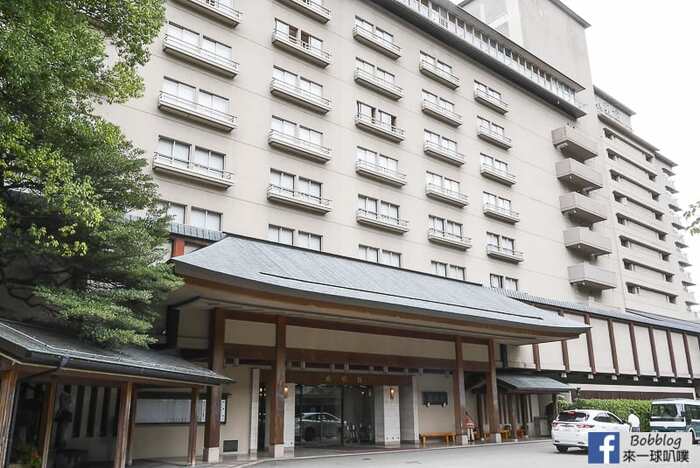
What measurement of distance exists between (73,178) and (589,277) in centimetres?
3464

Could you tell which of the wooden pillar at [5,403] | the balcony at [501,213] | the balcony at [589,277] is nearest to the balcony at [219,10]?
the balcony at [501,213]

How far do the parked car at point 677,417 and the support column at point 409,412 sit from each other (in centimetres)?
1116

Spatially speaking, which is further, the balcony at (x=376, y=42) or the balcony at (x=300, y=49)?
the balcony at (x=376, y=42)

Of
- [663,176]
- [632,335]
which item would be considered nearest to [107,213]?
[632,335]

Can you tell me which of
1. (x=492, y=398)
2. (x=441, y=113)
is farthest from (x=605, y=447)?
(x=441, y=113)

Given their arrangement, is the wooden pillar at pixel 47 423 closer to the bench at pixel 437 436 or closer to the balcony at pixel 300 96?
the bench at pixel 437 436

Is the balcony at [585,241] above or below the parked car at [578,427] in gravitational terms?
above

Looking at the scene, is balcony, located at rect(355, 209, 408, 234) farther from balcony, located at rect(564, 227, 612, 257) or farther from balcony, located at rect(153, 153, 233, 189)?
balcony, located at rect(564, 227, 612, 257)

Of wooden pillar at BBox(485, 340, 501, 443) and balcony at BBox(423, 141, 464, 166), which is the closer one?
wooden pillar at BBox(485, 340, 501, 443)

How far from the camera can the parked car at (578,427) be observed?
19.9 m

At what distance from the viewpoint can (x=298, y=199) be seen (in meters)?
25.6

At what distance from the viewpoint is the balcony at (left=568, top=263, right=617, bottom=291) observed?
129ft

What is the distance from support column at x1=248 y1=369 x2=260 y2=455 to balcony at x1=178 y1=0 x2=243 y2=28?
1555 centimetres

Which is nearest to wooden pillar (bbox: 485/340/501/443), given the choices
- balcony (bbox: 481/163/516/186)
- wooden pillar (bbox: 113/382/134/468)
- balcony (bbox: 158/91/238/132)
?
Result: balcony (bbox: 481/163/516/186)
